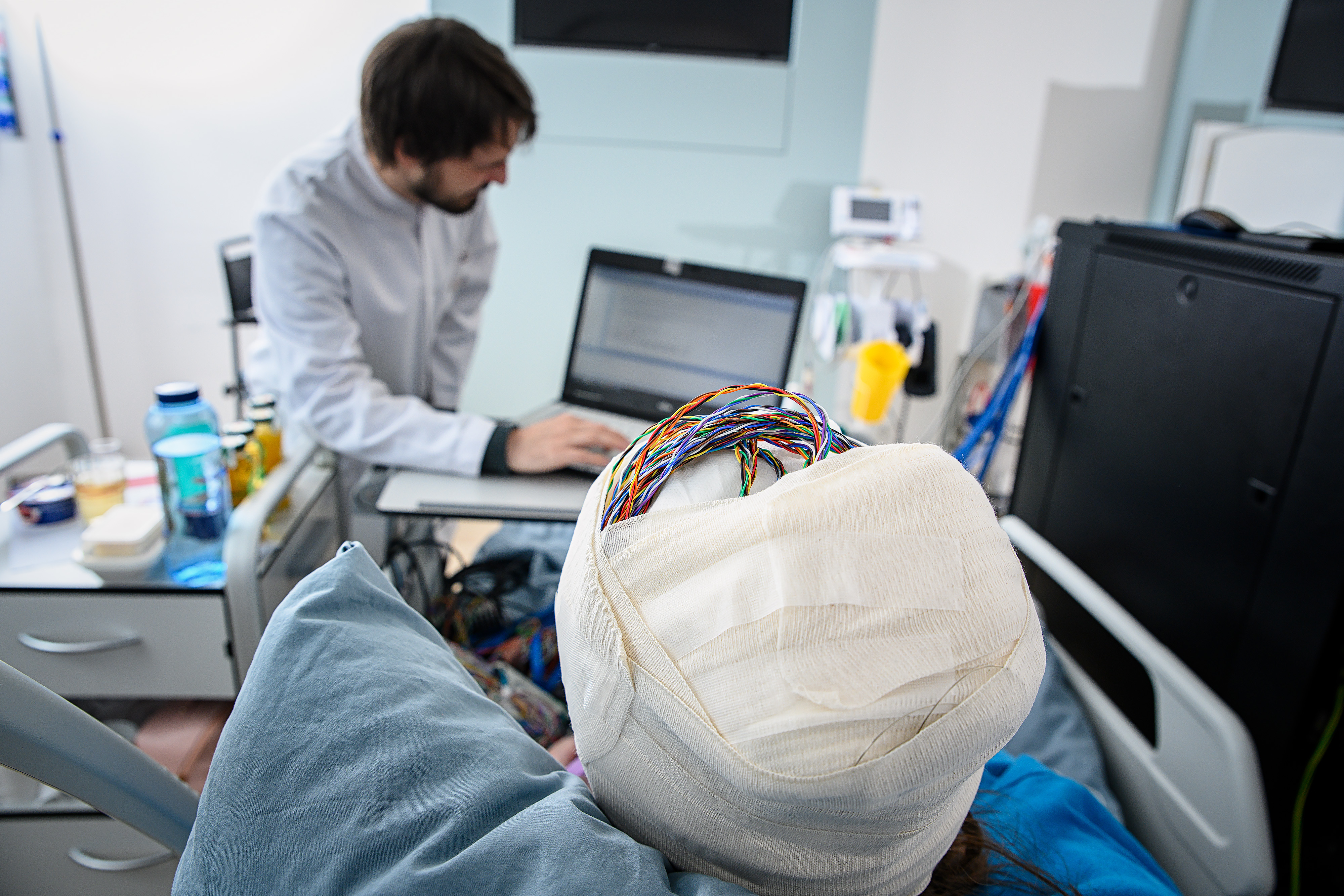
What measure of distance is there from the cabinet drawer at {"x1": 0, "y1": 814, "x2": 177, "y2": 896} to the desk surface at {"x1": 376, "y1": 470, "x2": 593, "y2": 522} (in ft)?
1.66

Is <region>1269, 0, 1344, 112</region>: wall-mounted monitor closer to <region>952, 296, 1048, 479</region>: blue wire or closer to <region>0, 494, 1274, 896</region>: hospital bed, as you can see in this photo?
<region>952, 296, 1048, 479</region>: blue wire

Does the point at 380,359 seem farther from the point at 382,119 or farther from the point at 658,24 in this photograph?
the point at 658,24

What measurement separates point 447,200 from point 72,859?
3.57 ft

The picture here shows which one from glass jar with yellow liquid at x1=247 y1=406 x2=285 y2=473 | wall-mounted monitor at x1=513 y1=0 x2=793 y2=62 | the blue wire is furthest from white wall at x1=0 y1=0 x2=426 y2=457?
the blue wire

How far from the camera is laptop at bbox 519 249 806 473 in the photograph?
58.0 inches

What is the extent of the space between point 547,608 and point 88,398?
2.45m

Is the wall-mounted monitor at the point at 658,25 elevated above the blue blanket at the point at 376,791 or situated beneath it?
elevated above

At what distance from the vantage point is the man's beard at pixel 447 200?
4.63 feet

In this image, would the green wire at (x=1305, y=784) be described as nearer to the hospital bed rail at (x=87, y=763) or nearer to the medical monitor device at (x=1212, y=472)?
the medical monitor device at (x=1212, y=472)

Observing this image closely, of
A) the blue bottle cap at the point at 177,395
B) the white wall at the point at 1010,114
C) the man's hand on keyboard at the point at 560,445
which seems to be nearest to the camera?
the blue bottle cap at the point at 177,395

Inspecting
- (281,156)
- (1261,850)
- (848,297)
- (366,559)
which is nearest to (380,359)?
(366,559)

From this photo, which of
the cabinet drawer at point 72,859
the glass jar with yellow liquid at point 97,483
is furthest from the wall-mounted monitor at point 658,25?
the cabinet drawer at point 72,859

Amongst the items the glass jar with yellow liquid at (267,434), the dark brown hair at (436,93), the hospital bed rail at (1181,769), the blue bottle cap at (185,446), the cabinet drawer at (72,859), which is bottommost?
the cabinet drawer at (72,859)

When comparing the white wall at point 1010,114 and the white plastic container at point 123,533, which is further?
the white wall at point 1010,114
